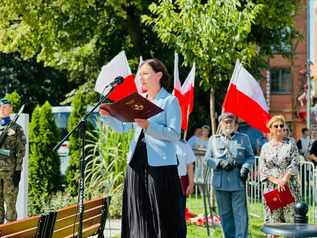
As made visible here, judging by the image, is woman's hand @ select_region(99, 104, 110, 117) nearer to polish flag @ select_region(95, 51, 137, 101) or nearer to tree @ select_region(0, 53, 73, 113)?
polish flag @ select_region(95, 51, 137, 101)

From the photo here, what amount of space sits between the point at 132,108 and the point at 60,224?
57.8 inches

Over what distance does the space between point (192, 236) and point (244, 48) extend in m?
3.28

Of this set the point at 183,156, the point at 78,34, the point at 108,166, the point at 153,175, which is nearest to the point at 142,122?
the point at 153,175

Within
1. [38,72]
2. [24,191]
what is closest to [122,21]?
[38,72]

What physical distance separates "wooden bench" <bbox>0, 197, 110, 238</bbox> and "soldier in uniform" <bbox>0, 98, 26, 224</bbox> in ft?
8.67

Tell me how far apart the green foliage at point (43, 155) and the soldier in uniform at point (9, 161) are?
4.98m

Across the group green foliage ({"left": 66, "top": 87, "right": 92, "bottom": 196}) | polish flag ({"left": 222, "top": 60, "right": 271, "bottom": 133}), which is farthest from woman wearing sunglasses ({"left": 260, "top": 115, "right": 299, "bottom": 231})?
green foliage ({"left": 66, "top": 87, "right": 92, "bottom": 196})

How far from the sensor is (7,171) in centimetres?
990

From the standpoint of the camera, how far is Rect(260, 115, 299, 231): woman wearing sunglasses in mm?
8276

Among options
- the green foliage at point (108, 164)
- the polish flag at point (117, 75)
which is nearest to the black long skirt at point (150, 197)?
the polish flag at point (117, 75)

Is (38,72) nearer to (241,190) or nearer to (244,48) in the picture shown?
(244,48)

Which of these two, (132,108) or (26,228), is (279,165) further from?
(26,228)

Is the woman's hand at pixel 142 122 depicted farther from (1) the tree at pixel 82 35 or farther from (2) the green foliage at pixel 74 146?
(1) the tree at pixel 82 35

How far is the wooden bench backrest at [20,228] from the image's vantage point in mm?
5164
